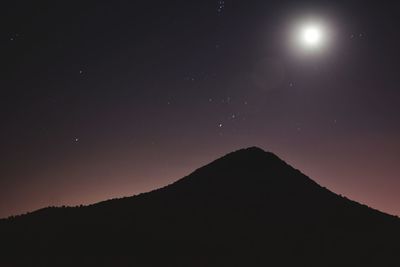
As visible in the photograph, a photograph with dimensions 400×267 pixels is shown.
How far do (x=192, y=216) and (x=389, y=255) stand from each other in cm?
1126

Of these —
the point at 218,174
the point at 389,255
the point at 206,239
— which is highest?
the point at 218,174

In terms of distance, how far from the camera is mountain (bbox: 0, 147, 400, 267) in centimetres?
2356

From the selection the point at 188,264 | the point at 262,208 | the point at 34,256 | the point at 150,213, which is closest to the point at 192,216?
the point at 150,213

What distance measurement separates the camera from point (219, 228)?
2750 cm

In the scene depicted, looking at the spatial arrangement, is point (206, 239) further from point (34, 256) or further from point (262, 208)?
point (34, 256)

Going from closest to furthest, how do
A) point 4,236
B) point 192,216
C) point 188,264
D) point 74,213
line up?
point 188,264, point 4,236, point 192,216, point 74,213

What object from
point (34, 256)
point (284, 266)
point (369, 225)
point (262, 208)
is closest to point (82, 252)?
point (34, 256)

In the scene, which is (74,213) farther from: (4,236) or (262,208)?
(262,208)

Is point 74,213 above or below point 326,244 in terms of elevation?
above

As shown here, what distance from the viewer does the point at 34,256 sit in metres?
23.0

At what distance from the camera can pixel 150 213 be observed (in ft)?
98.8

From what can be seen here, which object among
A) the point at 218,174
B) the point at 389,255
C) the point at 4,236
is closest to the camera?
the point at 389,255

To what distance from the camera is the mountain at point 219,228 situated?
928 inches

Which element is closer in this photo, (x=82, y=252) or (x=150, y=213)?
(x=82, y=252)
